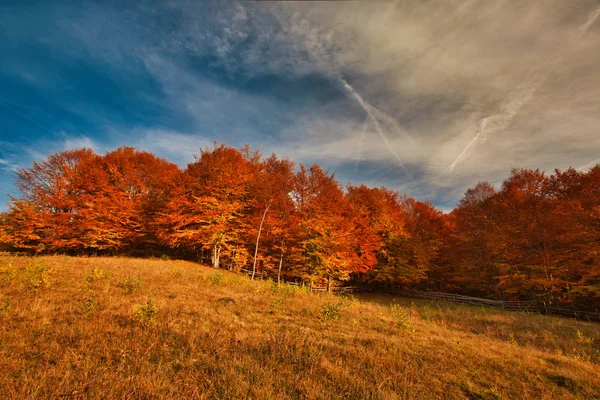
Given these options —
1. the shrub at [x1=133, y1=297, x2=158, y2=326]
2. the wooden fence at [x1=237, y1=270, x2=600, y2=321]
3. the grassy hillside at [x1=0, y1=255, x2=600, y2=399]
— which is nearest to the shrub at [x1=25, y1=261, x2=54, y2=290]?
the grassy hillside at [x1=0, y1=255, x2=600, y2=399]

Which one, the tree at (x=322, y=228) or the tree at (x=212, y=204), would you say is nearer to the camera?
the tree at (x=322, y=228)

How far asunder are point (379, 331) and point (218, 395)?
21.4ft

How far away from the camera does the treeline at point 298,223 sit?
72.6ft

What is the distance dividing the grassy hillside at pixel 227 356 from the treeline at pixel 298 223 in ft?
50.6

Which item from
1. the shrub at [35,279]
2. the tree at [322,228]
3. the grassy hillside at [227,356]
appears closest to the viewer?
the grassy hillside at [227,356]

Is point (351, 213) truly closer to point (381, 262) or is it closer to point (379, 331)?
point (381, 262)

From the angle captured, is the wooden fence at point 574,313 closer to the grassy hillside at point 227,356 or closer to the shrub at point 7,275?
the grassy hillside at point 227,356

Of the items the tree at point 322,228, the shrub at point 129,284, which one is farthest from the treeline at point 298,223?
the shrub at point 129,284

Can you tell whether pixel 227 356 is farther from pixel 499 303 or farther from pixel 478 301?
pixel 478 301

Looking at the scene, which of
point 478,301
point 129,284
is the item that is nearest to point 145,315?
point 129,284

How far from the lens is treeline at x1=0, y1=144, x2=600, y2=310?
72.6ft

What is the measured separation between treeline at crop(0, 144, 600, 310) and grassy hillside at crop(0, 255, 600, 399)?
15.4 metres

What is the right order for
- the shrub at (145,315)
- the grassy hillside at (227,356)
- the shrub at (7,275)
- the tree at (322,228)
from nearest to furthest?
the grassy hillside at (227,356), the shrub at (145,315), the shrub at (7,275), the tree at (322,228)

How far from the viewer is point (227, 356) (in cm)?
546
